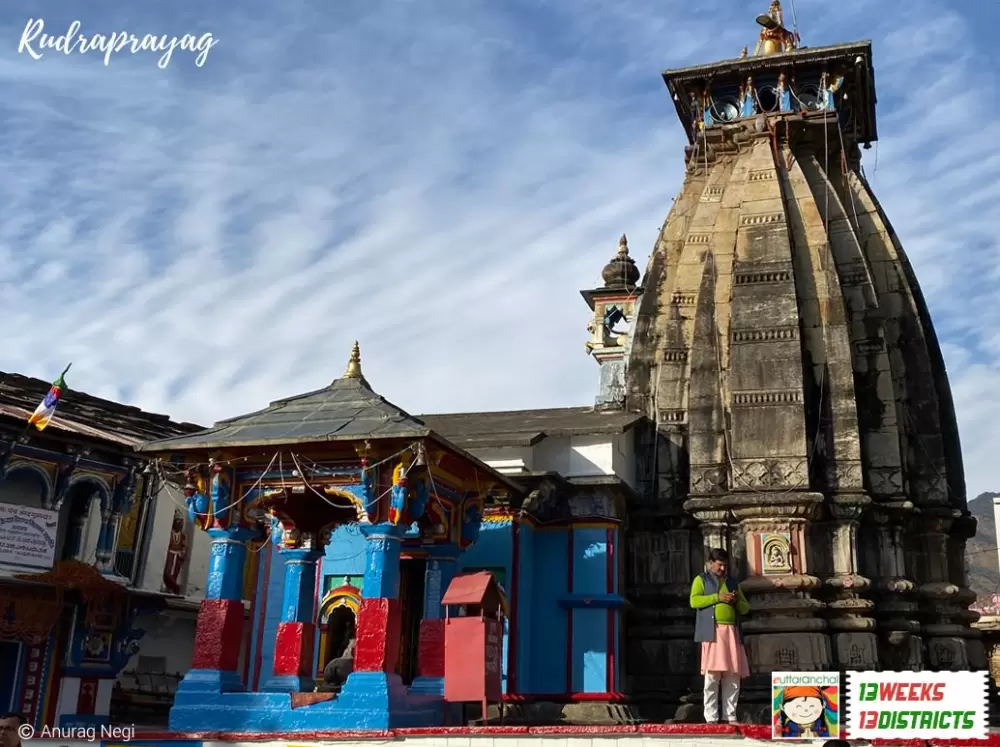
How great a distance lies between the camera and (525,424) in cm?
1952

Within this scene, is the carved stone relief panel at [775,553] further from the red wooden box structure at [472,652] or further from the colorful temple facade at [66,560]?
the colorful temple facade at [66,560]

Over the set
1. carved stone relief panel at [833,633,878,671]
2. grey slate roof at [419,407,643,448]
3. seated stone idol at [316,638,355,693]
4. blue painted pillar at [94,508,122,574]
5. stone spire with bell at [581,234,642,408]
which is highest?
stone spire with bell at [581,234,642,408]

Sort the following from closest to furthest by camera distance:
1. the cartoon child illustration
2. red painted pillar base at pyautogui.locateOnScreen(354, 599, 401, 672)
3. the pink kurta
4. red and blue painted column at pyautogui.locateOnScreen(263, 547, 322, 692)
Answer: the cartoon child illustration < the pink kurta < red painted pillar base at pyautogui.locateOnScreen(354, 599, 401, 672) < red and blue painted column at pyautogui.locateOnScreen(263, 547, 322, 692)

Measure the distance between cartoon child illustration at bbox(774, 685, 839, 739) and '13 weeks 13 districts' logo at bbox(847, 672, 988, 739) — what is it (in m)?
0.33

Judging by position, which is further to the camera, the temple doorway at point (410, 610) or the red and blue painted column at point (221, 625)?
the temple doorway at point (410, 610)

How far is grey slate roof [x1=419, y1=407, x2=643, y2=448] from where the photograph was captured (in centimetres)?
1795

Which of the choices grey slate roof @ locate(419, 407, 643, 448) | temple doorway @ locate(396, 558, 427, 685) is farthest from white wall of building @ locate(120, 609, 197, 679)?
grey slate roof @ locate(419, 407, 643, 448)

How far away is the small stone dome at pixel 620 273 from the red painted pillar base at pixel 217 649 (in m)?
14.4

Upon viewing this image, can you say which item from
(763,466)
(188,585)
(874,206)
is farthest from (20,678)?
(874,206)

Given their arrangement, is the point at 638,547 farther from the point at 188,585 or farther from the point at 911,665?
the point at 188,585

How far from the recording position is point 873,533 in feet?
61.1

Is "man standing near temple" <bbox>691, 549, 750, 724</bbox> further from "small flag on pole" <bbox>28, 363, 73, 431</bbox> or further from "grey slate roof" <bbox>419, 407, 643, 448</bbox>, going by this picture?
"small flag on pole" <bbox>28, 363, 73, 431</bbox>

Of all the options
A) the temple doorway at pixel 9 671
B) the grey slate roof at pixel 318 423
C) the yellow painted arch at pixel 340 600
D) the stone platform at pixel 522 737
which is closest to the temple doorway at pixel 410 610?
the yellow painted arch at pixel 340 600

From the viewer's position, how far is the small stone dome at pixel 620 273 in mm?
26297
